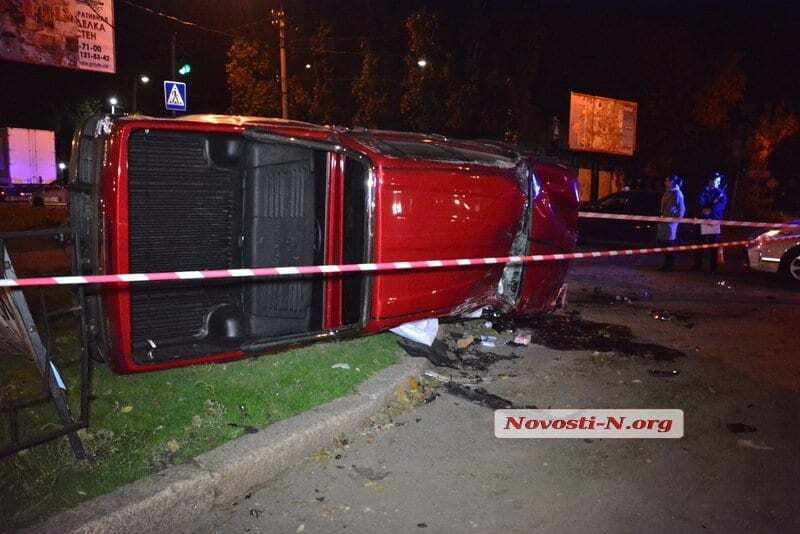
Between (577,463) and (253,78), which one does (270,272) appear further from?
(253,78)

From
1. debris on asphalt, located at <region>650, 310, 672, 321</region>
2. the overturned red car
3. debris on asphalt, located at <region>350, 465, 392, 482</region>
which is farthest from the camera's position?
debris on asphalt, located at <region>650, 310, 672, 321</region>

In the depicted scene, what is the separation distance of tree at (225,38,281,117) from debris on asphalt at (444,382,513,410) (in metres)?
15.2

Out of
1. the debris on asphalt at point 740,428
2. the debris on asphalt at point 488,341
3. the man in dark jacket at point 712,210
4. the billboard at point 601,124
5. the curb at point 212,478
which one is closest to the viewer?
the curb at point 212,478

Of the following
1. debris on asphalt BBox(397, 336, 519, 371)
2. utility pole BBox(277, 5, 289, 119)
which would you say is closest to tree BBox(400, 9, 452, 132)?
utility pole BBox(277, 5, 289, 119)

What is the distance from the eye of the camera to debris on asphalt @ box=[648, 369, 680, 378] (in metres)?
5.61

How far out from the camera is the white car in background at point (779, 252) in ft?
33.1

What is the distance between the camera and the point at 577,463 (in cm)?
394

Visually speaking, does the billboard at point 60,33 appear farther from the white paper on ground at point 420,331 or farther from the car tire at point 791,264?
the car tire at point 791,264

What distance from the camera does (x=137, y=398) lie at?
449 cm

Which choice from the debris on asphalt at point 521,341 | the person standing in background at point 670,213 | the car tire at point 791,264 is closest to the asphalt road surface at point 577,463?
the debris on asphalt at point 521,341

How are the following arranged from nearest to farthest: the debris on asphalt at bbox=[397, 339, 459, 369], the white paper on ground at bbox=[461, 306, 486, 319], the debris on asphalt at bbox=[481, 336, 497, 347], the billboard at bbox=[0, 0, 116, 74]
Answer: the debris on asphalt at bbox=[397, 339, 459, 369]
the white paper on ground at bbox=[461, 306, 486, 319]
the debris on asphalt at bbox=[481, 336, 497, 347]
the billboard at bbox=[0, 0, 116, 74]

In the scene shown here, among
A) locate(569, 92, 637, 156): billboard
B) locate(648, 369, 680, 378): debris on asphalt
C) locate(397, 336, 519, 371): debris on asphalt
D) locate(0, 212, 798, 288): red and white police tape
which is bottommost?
locate(648, 369, 680, 378): debris on asphalt

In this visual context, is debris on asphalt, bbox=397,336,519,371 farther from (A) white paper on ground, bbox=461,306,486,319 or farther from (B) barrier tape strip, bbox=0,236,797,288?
(B) barrier tape strip, bbox=0,236,797,288

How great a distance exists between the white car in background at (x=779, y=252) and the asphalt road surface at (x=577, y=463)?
164 inches
